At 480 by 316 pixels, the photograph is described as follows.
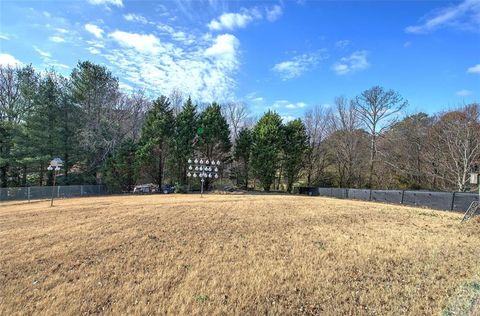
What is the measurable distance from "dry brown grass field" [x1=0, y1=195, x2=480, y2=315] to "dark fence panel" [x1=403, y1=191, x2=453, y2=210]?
30.0 ft

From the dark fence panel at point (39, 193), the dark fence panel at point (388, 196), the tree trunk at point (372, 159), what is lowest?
the dark fence panel at point (39, 193)

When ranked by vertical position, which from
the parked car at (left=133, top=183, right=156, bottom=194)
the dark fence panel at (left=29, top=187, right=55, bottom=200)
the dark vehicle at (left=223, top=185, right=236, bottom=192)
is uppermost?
the dark vehicle at (left=223, top=185, right=236, bottom=192)

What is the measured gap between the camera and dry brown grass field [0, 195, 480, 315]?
4719 mm

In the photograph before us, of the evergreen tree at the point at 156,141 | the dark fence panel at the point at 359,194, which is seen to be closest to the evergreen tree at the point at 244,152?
the evergreen tree at the point at 156,141

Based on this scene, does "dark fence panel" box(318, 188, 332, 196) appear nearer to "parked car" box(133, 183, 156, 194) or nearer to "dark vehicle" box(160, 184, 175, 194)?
"dark vehicle" box(160, 184, 175, 194)

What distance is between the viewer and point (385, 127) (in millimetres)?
34312

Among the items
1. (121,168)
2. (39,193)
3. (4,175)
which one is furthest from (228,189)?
(4,175)

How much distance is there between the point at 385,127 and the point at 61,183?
1391 inches

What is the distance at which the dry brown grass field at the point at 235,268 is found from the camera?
472 centimetres

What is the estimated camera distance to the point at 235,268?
6.02 meters

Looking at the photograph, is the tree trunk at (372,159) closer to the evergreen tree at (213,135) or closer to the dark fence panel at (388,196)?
the dark fence panel at (388,196)

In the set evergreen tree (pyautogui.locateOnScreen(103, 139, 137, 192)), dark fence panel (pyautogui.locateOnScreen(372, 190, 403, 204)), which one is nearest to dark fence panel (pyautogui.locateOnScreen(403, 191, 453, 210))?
Result: dark fence panel (pyautogui.locateOnScreen(372, 190, 403, 204))

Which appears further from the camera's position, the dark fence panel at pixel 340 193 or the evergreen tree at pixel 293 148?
the evergreen tree at pixel 293 148

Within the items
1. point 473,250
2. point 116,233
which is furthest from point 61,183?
point 473,250
